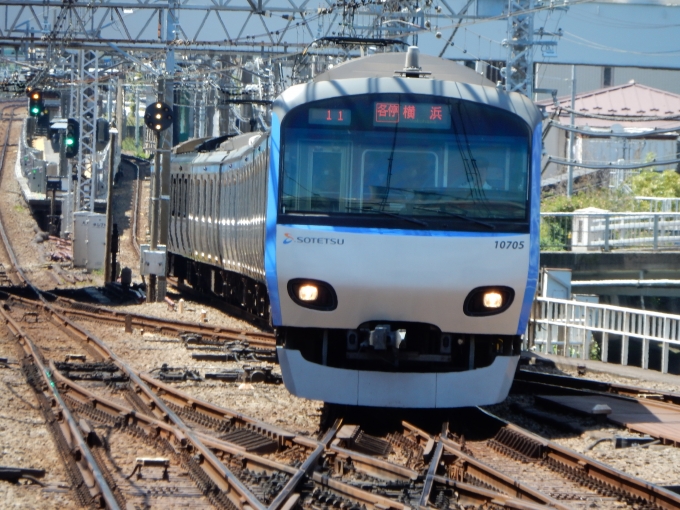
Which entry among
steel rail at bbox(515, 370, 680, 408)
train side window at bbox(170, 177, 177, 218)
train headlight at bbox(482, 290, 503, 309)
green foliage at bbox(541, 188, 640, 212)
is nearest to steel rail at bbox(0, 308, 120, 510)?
train headlight at bbox(482, 290, 503, 309)

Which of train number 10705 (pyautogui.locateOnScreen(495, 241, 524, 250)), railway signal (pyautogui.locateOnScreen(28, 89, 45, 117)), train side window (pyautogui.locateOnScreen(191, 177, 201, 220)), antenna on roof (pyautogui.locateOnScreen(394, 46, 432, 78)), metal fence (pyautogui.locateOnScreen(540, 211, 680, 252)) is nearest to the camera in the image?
train number 10705 (pyautogui.locateOnScreen(495, 241, 524, 250))

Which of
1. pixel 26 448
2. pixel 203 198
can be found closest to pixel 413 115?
pixel 26 448

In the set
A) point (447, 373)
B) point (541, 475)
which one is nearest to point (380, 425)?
point (447, 373)

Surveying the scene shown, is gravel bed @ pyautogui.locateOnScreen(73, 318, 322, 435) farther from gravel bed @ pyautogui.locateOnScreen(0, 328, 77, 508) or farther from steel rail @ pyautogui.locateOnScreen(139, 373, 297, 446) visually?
gravel bed @ pyautogui.locateOnScreen(0, 328, 77, 508)

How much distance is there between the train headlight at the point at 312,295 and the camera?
8.51 metres

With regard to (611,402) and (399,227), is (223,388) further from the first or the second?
(611,402)

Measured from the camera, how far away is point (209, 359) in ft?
41.0

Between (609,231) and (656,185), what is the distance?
1026cm

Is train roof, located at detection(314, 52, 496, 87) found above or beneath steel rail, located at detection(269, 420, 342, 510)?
above

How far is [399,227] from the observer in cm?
844

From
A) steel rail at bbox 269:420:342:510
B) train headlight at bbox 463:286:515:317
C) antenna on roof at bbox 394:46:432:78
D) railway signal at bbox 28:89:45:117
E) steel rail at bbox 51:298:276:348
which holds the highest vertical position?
railway signal at bbox 28:89:45:117

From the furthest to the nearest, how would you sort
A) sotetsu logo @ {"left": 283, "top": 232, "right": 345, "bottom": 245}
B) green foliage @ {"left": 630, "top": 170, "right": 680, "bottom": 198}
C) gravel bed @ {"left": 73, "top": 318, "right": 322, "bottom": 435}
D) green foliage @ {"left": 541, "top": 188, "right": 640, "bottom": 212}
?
green foliage @ {"left": 630, "top": 170, "right": 680, "bottom": 198}, green foliage @ {"left": 541, "top": 188, "right": 640, "bottom": 212}, gravel bed @ {"left": 73, "top": 318, "right": 322, "bottom": 435}, sotetsu logo @ {"left": 283, "top": 232, "right": 345, "bottom": 245}

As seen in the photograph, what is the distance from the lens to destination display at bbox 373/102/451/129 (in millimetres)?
8633

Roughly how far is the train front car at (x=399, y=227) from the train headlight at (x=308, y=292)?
0.01 m
